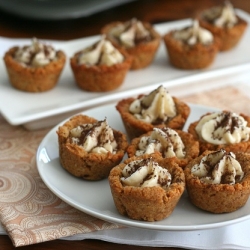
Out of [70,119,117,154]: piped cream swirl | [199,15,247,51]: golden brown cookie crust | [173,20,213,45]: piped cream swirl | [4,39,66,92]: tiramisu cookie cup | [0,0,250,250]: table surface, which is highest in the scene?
[70,119,117,154]: piped cream swirl

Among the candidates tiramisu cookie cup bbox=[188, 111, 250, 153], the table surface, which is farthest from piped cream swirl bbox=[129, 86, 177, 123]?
the table surface

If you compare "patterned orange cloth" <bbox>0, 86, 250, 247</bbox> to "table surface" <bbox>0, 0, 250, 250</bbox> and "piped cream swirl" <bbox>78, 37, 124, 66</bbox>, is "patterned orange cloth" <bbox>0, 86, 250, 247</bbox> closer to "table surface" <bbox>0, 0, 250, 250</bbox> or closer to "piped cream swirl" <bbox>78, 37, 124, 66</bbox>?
"piped cream swirl" <bbox>78, 37, 124, 66</bbox>

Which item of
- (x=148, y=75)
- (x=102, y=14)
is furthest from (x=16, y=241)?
(x=102, y=14)

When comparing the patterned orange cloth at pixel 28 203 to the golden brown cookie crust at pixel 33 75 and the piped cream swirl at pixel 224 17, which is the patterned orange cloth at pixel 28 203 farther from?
the piped cream swirl at pixel 224 17

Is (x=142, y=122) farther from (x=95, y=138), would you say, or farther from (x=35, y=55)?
(x=35, y=55)

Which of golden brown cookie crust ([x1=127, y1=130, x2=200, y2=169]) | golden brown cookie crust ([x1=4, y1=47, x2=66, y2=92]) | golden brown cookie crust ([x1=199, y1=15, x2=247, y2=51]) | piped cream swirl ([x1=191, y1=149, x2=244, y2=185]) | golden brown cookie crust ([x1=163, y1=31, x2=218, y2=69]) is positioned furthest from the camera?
golden brown cookie crust ([x1=199, y1=15, x2=247, y2=51])
